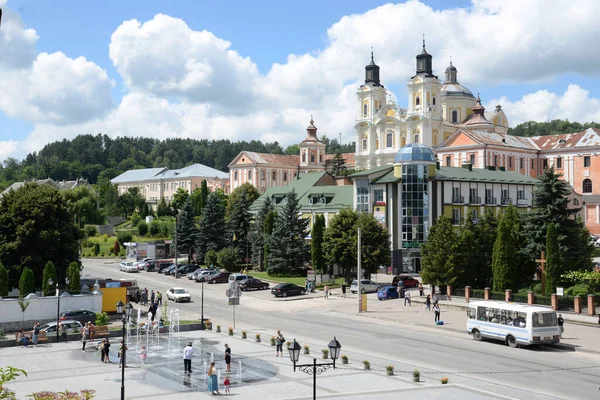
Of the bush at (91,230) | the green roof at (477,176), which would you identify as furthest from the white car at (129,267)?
the green roof at (477,176)

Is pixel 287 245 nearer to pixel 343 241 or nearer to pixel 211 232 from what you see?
pixel 343 241

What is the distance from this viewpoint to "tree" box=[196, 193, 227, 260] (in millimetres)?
76688

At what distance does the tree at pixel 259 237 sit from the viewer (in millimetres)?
71938

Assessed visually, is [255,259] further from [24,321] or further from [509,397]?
[509,397]

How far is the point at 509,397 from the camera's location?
22016 millimetres

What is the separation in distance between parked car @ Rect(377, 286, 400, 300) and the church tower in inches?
2740

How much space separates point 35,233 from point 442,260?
28468 millimetres

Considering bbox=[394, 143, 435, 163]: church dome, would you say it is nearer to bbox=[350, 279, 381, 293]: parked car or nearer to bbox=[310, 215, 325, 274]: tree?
bbox=[310, 215, 325, 274]: tree

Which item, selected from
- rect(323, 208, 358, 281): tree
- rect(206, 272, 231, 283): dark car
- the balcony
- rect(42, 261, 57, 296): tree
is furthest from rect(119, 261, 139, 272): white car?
the balcony

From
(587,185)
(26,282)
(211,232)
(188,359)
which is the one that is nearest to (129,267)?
(211,232)

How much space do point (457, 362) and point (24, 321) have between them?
24.9 metres

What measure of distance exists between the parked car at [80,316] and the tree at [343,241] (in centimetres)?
2404

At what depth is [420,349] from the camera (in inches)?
1244

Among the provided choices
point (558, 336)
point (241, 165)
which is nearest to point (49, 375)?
point (558, 336)
